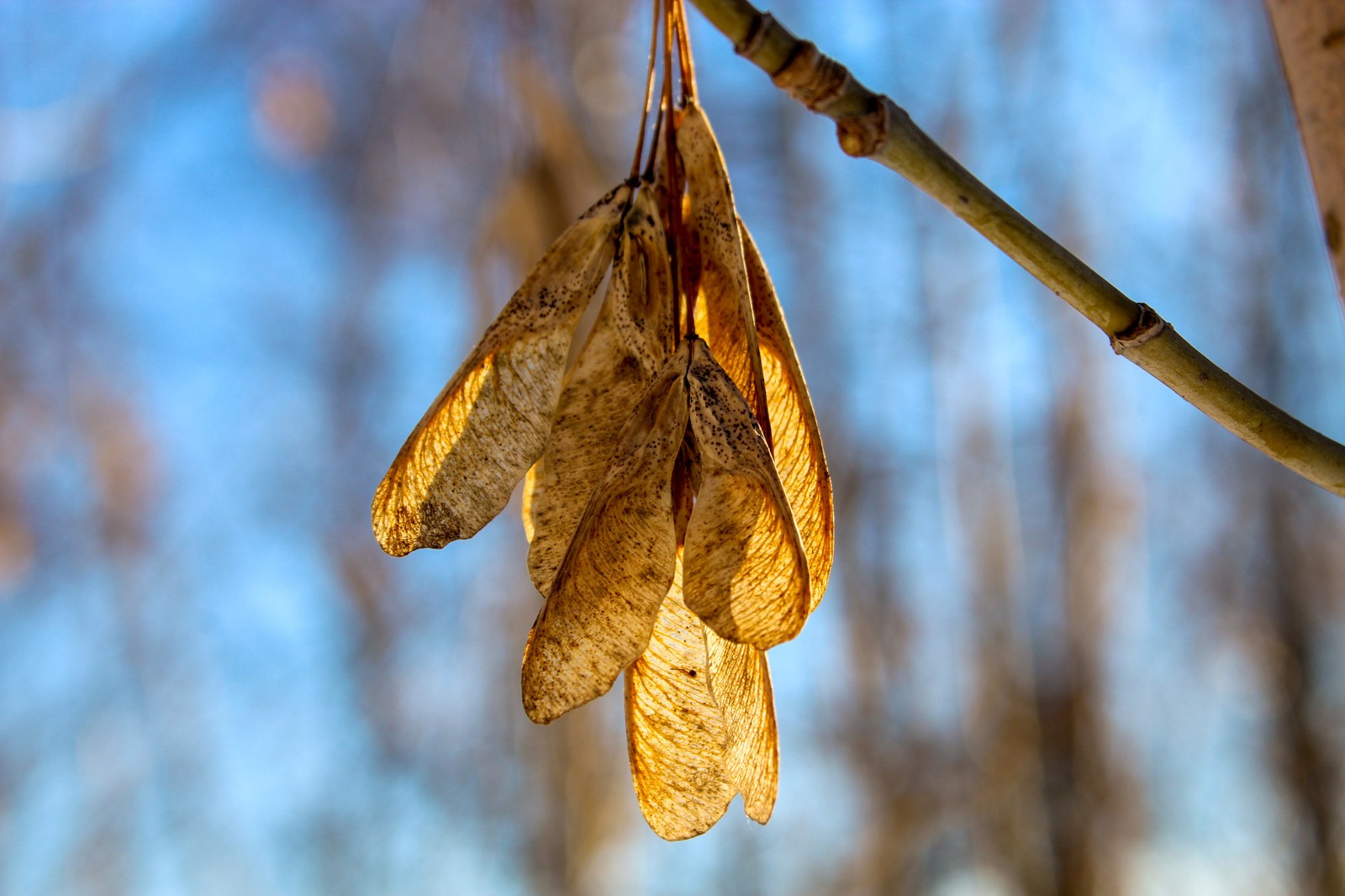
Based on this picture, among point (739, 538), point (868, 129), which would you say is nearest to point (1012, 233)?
point (868, 129)

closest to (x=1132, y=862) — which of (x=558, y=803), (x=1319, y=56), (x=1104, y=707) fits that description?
(x=1104, y=707)

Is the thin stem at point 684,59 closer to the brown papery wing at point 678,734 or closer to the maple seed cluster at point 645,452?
the maple seed cluster at point 645,452

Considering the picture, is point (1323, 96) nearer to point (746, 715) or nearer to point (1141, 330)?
point (1141, 330)

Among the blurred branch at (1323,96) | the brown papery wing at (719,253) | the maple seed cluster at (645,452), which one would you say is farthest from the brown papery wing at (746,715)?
the blurred branch at (1323,96)

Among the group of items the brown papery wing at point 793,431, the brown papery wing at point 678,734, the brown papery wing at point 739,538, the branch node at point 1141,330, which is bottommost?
the brown papery wing at point 678,734

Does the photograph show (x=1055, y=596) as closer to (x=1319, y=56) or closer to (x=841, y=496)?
(x=841, y=496)

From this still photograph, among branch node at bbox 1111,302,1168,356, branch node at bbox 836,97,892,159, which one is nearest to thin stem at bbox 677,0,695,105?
branch node at bbox 836,97,892,159
